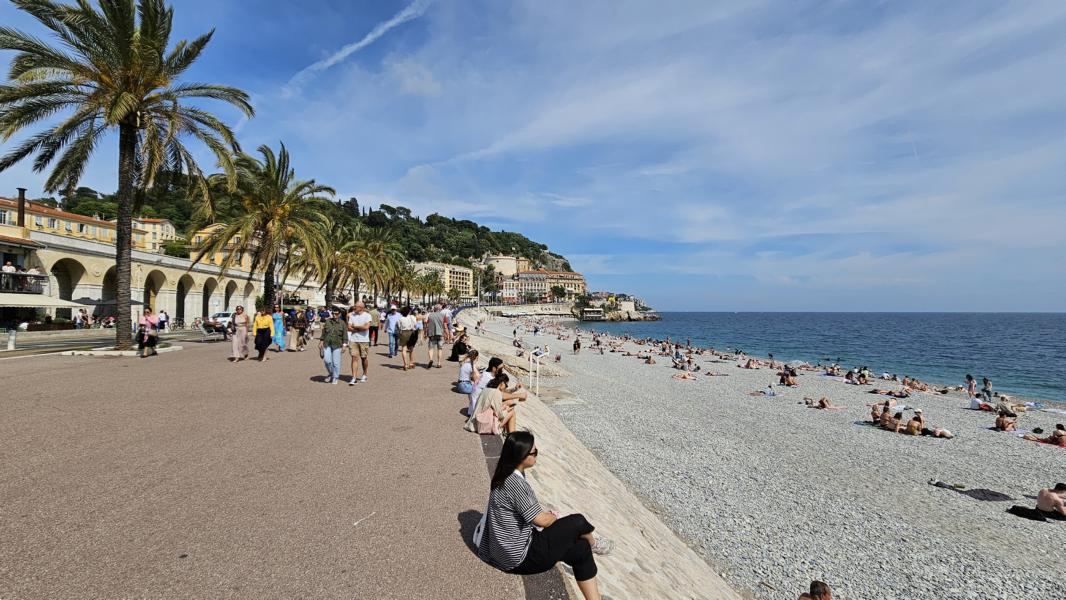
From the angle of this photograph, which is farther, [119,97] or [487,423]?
[119,97]

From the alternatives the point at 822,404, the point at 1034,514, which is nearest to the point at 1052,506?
the point at 1034,514

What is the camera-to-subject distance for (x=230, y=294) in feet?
131

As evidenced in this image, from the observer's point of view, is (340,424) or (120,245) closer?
(340,424)

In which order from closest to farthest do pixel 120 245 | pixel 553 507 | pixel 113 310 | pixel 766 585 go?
1. pixel 553 507
2. pixel 766 585
3. pixel 120 245
4. pixel 113 310

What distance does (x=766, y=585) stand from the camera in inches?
241

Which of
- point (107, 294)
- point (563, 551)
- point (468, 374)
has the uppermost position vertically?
point (107, 294)

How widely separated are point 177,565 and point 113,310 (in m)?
36.4

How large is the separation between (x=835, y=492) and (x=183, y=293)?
43229 mm

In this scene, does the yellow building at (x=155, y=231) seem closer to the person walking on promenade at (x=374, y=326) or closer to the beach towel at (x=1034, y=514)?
the person walking on promenade at (x=374, y=326)

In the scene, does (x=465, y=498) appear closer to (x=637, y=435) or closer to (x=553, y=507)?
(x=553, y=507)

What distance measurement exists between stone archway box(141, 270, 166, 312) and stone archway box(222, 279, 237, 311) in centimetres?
620

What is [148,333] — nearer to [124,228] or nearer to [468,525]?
[124,228]

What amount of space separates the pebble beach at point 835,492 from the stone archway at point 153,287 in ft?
91.2

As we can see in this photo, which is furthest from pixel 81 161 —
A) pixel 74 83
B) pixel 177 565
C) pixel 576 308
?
pixel 576 308
